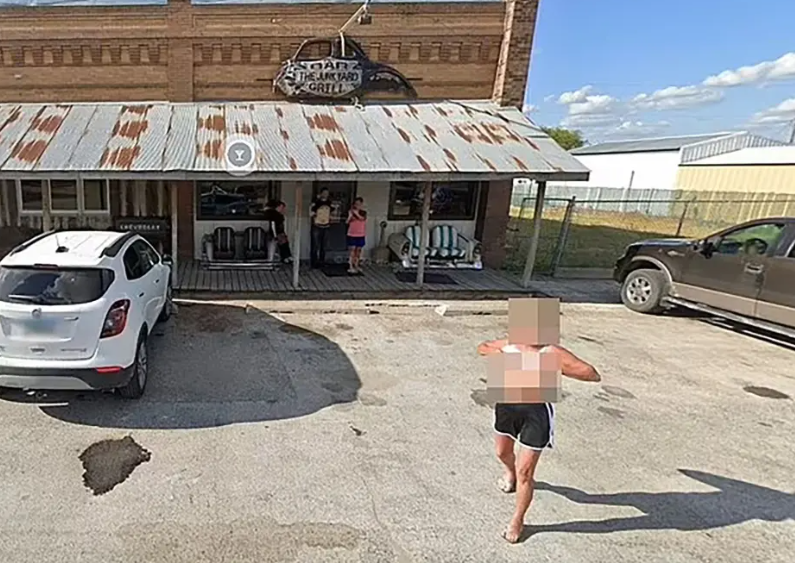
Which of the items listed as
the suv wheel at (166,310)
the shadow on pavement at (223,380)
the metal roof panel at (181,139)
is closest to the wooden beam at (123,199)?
the metal roof panel at (181,139)

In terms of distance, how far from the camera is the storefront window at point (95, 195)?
438 inches

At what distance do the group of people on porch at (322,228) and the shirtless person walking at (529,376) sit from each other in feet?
24.0

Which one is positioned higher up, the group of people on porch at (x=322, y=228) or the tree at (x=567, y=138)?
the tree at (x=567, y=138)

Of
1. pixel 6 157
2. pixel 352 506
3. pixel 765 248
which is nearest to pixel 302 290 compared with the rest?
pixel 6 157

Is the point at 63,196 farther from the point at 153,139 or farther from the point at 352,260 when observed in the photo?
the point at 352,260

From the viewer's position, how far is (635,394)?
6.07 meters

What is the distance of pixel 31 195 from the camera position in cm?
1116

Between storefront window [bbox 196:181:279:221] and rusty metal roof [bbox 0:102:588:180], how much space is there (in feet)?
5.12

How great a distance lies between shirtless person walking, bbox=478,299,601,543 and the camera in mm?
3012

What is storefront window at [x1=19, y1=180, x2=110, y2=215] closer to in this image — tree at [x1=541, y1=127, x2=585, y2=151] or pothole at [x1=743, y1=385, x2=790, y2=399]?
pothole at [x1=743, y1=385, x2=790, y2=399]

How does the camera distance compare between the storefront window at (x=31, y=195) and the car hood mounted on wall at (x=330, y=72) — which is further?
the storefront window at (x=31, y=195)

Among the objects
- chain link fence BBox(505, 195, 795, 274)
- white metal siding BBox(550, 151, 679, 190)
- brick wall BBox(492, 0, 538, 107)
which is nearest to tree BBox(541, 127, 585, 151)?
white metal siding BBox(550, 151, 679, 190)

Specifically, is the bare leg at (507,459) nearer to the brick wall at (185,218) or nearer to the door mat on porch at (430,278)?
the door mat on porch at (430,278)

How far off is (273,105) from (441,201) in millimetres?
4253
